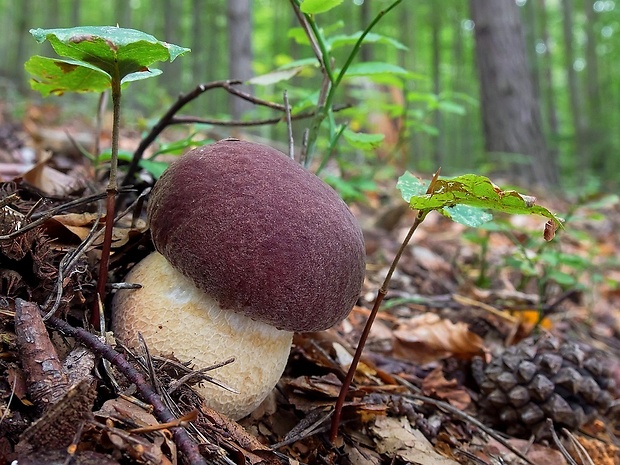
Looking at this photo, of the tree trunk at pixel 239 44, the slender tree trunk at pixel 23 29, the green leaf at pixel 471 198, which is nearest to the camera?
the green leaf at pixel 471 198

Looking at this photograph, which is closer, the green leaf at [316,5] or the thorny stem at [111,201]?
the thorny stem at [111,201]

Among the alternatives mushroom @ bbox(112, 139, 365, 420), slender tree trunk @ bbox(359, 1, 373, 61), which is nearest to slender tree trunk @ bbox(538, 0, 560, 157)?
slender tree trunk @ bbox(359, 1, 373, 61)

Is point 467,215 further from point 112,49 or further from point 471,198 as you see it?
point 112,49

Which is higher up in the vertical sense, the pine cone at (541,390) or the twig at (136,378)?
the twig at (136,378)

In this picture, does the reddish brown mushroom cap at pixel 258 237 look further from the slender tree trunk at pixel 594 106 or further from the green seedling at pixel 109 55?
the slender tree trunk at pixel 594 106

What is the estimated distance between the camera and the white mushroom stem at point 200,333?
1380 millimetres

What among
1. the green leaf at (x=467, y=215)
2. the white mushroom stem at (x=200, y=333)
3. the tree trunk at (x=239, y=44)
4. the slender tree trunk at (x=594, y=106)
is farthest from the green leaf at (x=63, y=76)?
the slender tree trunk at (x=594, y=106)

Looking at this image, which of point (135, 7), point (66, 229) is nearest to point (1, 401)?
point (66, 229)

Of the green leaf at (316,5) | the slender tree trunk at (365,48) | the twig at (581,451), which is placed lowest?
the twig at (581,451)

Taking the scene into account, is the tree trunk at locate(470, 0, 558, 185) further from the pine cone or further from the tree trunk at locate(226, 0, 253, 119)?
the pine cone

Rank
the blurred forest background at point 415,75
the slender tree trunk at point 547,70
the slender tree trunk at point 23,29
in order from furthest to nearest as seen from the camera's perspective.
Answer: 1. the slender tree trunk at point 547,70
2. the slender tree trunk at point 23,29
3. the blurred forest background at point 415,75

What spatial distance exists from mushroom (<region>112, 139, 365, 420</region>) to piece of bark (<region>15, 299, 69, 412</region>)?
26 centimetres

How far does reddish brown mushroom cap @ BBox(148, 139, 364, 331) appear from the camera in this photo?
48.8 inches

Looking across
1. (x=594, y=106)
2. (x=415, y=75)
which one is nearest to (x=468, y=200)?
(x=415, y=75)
